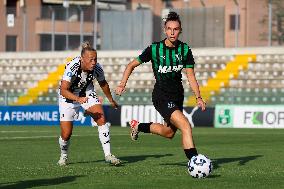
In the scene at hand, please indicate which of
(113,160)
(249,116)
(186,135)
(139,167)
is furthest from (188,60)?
(249,116)

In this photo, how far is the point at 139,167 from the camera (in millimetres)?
14711

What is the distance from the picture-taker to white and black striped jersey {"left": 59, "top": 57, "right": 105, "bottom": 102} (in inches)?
594

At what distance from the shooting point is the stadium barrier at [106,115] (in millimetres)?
37875

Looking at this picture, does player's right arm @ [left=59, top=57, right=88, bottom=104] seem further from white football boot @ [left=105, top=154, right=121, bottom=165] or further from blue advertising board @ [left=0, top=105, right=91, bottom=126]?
blue advertising board @ [left=0, top=105, right=91, bottom=126]

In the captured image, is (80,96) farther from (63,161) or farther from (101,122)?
(63,161)

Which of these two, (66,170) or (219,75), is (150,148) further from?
(219,75)

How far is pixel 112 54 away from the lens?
47438mm

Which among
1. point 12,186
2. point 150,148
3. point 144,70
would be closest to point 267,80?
point 144,70

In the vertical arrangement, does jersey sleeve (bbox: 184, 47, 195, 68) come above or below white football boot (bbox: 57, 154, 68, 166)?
above

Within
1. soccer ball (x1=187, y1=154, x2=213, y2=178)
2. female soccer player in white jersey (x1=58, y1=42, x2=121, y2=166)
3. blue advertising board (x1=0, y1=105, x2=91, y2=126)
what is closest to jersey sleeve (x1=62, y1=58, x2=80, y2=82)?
female soccer player in white jersey (x1=58, y1=42, x2=121, y2=166)

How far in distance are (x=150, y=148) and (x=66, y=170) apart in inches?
282

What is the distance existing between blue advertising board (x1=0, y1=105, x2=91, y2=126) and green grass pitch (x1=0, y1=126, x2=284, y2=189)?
57.1 ft

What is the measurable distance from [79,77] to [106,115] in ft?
79.5

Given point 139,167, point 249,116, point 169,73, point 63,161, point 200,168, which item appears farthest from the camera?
point 249,116
